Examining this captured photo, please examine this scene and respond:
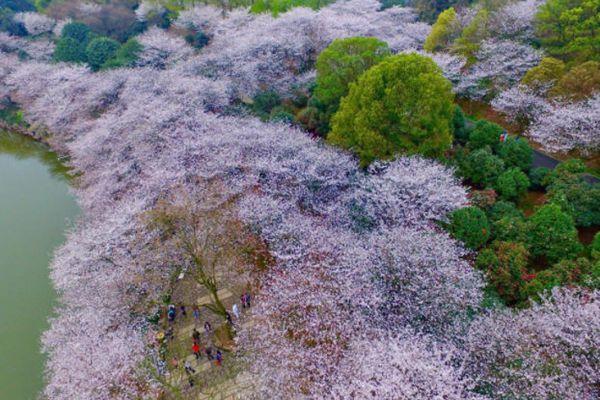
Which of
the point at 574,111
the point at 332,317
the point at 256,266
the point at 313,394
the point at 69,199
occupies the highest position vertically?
the point at 574,111

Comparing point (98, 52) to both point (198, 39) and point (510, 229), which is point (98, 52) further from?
point (510, 229)

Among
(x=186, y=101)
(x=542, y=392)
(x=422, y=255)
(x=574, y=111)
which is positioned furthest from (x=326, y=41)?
(x=542, y=392)

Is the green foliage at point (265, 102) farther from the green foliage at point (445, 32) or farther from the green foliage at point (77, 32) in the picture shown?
the green foliage at point (77, 32)

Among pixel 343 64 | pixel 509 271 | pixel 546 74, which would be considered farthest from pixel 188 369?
pixel 546 74

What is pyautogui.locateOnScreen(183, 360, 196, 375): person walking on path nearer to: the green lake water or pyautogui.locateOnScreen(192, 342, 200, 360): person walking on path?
pyautogui.locateOnScreen(192, 342, 200, 360): person walking on path

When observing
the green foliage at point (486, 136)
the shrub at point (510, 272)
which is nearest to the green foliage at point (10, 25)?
the green foliage at point (486, 136)

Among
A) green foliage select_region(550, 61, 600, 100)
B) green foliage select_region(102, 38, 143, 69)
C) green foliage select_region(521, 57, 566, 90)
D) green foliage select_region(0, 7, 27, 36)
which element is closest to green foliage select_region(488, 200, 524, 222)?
green foliage select_region(550, 61, 600, 100)

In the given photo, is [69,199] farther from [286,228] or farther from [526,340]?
[526,340]
